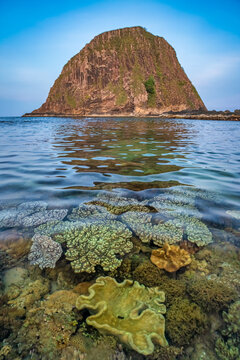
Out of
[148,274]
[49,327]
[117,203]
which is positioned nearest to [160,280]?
[148,274]

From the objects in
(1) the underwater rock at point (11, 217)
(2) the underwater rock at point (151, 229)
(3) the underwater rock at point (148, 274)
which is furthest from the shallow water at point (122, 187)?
(3) the underwater rock at point (148, 274)

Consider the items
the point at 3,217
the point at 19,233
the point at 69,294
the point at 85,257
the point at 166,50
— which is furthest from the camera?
the point at 166,50

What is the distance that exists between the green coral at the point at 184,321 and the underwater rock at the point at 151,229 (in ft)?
3.46

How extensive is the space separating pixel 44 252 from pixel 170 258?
173 cm

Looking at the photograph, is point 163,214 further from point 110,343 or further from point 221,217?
point 110,343

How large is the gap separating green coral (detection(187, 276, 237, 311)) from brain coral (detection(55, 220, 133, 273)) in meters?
0.94

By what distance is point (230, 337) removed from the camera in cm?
181

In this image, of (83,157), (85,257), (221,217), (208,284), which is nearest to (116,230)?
(85,257)

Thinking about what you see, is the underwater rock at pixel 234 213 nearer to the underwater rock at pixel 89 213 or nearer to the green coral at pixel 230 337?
the green coral at pixel 230 337

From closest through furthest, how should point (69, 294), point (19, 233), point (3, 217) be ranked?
point (69, 294), point (19, 233), point (3, 217)

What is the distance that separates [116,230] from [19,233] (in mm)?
1537

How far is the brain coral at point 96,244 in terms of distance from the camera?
2.62 m

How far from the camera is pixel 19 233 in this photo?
10.4ft

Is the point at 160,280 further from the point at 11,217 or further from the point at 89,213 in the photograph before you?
the point at 11,217
